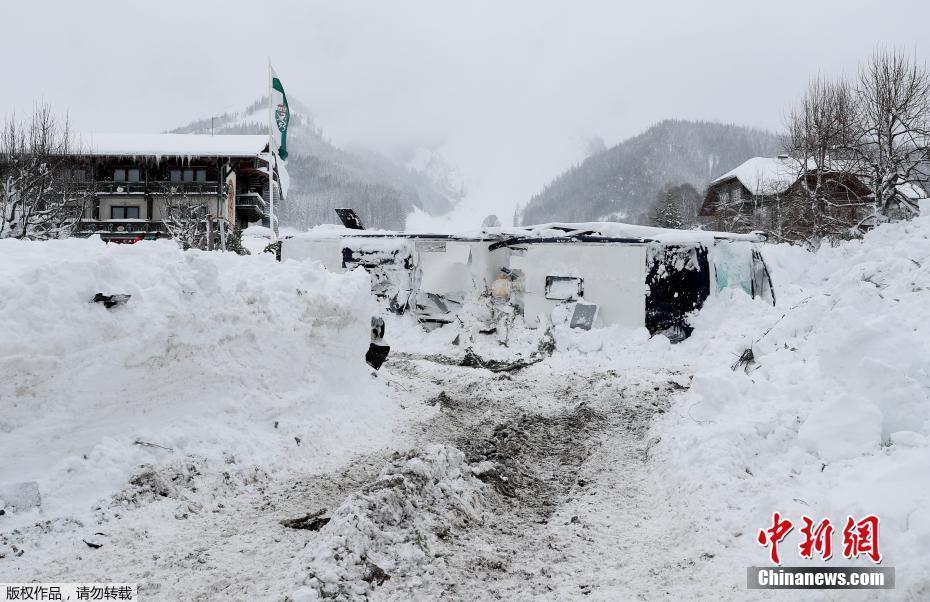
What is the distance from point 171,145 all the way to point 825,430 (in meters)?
42.5

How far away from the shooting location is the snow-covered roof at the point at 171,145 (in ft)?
118

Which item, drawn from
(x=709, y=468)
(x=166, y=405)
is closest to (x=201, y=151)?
(x=166, y=405)

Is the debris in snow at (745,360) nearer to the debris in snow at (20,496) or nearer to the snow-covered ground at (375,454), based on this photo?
the snow-covered ground at (375,454)

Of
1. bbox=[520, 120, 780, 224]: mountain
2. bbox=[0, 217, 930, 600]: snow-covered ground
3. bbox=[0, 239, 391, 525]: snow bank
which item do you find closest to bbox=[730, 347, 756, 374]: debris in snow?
bbox=[0, 217, 930, 600]: snow-covered ground

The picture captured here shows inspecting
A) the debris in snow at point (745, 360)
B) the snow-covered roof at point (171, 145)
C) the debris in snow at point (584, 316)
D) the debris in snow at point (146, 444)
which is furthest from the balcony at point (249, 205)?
the debris in snow at point (745, 360)

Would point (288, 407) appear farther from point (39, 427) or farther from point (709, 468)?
point (709, 468)

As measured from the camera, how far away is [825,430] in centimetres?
435

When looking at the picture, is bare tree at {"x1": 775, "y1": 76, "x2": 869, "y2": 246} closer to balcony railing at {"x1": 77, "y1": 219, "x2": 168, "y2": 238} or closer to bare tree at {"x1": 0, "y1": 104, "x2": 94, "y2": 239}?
bare tree at {"x1": 0, "y1": 104, "x2": 94, "y2": 239}

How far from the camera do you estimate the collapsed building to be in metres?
12.8

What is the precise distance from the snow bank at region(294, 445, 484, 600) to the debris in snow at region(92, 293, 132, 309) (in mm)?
3095

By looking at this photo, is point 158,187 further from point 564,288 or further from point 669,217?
point 669,217

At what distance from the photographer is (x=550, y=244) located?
1381 cm

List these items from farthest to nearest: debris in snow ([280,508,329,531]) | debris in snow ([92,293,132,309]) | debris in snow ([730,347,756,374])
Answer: debris in snow ([730,347,756,374]) → debris in snow ([92,293,132,309]) → debris in snow ([280,508,329,531])

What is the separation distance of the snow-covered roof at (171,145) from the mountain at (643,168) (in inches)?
2621
